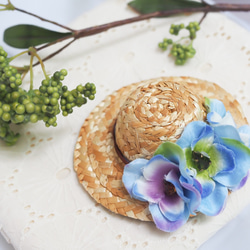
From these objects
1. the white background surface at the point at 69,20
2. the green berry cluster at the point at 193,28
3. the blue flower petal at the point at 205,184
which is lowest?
the white background surface at the point at 69,20

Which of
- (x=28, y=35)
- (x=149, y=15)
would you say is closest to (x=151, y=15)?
(x=149, y=15)

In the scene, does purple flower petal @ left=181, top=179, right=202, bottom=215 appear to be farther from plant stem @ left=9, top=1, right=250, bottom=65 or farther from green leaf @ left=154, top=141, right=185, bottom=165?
plant stem @ left=9, top=1, right=250, bottom=65

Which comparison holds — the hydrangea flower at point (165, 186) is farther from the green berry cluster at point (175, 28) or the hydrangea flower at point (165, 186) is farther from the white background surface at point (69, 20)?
the green berry cluster at point (175, 28)

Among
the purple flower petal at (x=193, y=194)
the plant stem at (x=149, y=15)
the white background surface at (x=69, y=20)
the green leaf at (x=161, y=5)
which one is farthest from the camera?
the green leaf at (x=161, y=5)

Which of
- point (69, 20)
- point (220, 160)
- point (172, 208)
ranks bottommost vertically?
point (69, 20)

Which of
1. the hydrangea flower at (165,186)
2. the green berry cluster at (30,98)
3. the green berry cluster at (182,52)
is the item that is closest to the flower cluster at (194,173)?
the hydrangea flower at (165,186)

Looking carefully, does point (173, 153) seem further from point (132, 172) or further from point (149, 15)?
point (149, 15)
